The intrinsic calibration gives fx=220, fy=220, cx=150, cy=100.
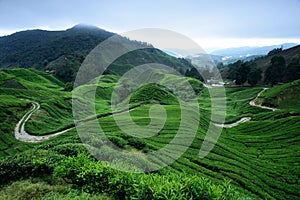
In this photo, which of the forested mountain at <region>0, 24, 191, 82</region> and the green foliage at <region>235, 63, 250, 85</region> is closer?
the green foliage at <region>235, 63, 250, 85</region>

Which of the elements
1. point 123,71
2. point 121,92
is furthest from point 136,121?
point 123,71

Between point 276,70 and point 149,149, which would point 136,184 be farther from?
point 276,70

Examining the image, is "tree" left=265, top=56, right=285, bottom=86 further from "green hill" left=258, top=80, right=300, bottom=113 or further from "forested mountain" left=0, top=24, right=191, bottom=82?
"forested mountain" left=0, top=24, right=191, bottom=82

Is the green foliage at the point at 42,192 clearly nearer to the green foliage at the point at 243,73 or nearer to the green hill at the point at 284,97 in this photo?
the green hill at the point at 284,97

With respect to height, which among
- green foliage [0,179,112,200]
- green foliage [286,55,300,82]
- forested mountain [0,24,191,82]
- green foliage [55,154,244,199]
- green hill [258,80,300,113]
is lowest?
green hill [258,80,300,113]

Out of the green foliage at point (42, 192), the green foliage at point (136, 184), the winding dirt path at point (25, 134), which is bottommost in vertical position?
the winding dirt path at point (25, 134)

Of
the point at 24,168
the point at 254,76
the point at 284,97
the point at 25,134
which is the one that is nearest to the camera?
the point at 24,168

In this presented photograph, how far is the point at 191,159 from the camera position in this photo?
802 inches

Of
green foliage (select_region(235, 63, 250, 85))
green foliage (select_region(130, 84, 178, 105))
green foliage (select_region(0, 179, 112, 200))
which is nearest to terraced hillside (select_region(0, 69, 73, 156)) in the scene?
green foliage (select_region(130, 84, 178, 105))

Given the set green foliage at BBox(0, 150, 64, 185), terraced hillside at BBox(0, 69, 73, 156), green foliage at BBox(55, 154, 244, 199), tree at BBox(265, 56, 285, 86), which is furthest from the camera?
tree at BBox(265, 56, 285, 86)

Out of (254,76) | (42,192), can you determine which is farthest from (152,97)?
(42,192)

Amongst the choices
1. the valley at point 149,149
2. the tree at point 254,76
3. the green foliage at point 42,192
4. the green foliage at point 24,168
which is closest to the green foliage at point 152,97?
the valley at point 149,149

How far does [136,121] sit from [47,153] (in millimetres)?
19951

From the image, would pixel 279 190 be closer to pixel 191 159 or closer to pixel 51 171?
pixel 191 159
